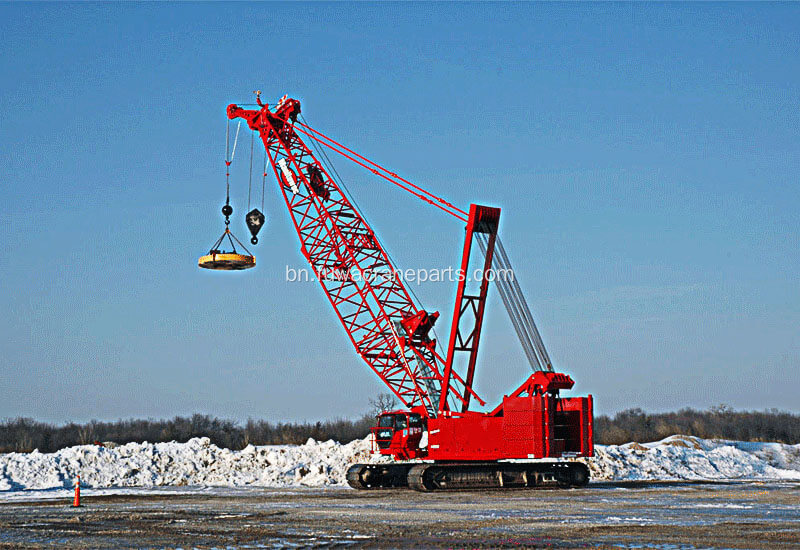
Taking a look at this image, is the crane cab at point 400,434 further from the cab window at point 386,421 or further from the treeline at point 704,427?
the treeline at point 704,427

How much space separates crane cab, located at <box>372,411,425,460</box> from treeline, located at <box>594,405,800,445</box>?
82.7ft

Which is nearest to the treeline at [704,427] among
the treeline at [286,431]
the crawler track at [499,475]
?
the treeline at [286,431]

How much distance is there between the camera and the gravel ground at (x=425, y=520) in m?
17.1

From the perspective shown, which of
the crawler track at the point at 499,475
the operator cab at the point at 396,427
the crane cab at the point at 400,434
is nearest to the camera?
the crawler track at the point at 499,475

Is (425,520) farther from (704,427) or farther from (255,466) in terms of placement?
(704,427)

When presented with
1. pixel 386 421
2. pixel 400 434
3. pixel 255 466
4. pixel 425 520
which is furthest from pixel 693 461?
pixel 425 520

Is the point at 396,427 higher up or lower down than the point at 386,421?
lower down

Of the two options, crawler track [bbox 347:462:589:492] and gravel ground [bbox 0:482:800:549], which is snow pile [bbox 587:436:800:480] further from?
gravel ground [bbox 0:482:800:549]

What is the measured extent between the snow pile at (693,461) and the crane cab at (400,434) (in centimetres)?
983

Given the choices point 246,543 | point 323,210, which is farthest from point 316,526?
point 323,210

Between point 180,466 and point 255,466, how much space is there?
141 inches

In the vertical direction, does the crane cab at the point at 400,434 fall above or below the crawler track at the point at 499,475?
above

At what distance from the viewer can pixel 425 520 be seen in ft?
68.5

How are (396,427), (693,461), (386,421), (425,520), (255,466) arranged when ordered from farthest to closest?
(693,461) < (255,466) < (386,421) < (396,427) < (425,520)
